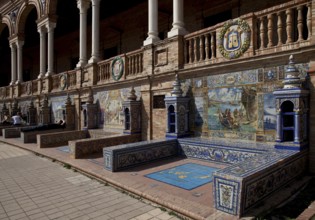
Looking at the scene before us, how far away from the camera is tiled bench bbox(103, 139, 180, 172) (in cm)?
603

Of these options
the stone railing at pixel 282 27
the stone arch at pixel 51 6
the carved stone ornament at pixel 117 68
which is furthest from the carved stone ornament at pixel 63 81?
the stone railing at pixel 282 27

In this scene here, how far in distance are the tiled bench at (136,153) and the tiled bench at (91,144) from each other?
2.07m

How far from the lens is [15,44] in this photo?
1988 centimetres

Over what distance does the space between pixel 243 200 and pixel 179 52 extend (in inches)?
225

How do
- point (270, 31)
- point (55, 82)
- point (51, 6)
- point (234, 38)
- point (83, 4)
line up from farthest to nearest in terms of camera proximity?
point (55, 82) < point (51, 6) < point (83, 4) < point (234, 38) < point (270, 31)

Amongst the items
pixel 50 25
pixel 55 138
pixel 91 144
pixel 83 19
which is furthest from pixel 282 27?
pixel 50 25

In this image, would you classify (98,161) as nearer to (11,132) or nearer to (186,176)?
(186,176)

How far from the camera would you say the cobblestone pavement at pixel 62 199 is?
3963 millimetres

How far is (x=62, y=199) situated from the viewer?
4.62 m

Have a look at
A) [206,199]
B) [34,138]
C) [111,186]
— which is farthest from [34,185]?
[34,138]

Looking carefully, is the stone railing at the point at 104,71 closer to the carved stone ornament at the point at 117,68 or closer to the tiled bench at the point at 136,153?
the carved stone ornament at the point at 117,68

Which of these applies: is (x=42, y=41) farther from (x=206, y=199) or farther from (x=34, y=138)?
(x=206, y=199)

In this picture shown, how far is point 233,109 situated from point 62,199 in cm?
473

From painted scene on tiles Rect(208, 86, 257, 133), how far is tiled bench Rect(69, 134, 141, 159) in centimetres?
331
